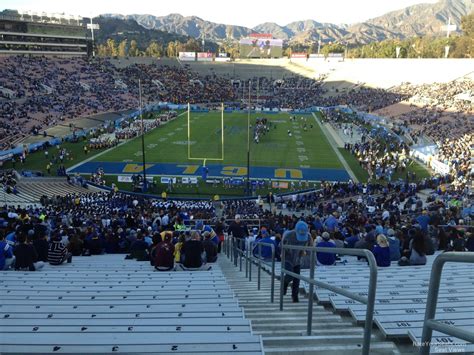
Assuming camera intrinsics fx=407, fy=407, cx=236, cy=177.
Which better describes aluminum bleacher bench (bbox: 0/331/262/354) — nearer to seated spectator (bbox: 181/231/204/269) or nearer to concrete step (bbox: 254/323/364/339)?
concrete step (bbox: 254/323/364/339)

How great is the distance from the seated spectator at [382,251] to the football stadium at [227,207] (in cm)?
3

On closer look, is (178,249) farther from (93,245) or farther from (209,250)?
(93,245)

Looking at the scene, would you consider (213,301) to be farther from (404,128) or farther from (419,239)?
(404,128)

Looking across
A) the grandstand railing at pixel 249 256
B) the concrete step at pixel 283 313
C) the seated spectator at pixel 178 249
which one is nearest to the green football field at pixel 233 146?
the grandstand railing at pixel 249 256

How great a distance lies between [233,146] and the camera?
36344 millimetres

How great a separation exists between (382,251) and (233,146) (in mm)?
30419

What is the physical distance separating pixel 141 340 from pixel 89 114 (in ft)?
158

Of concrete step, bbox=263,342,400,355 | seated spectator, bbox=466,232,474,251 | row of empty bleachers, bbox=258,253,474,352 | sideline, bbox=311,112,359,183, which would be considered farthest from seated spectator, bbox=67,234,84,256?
sideline, bbox=311,112,359,183

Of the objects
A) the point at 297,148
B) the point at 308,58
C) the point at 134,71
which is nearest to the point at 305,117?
the point at 297,148

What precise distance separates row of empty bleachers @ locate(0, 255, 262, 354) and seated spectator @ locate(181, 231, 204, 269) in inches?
9.8

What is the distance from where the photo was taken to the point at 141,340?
3164 millimetres

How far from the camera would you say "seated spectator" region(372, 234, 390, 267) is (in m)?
6.23

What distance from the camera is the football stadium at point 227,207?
11.7 ft

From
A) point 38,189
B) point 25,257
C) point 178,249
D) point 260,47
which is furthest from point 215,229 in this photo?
point 260,47
